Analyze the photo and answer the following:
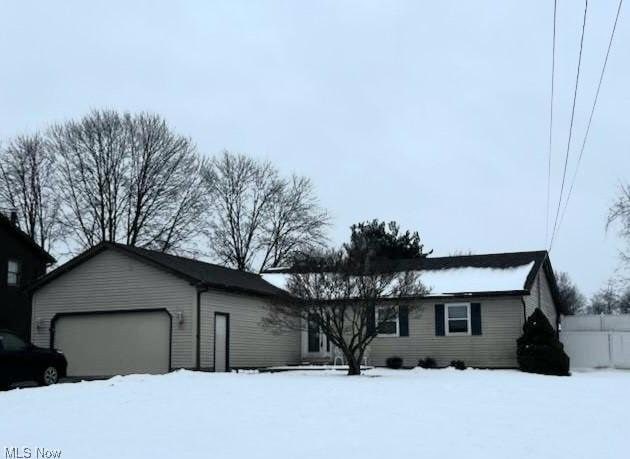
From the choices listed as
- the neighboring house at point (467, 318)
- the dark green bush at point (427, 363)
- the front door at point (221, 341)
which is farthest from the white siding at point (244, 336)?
the dark green bush at point (427, 363)

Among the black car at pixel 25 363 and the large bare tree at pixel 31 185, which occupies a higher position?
the large bare tree at pixel 31 185

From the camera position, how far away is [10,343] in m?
18.4

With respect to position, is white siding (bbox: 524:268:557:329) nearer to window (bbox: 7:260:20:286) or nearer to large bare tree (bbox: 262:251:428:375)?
large bare tree (bbox: 262:251:428:375)

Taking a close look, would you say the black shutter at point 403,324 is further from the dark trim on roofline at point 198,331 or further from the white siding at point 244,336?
the dark trim on roofline at point 198,331

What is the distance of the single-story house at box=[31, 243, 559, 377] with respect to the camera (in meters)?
23.3

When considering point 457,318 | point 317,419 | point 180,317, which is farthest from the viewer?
point 457,318

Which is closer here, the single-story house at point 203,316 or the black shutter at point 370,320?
the black shutter at point 370,320

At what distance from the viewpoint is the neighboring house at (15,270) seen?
33125 mm

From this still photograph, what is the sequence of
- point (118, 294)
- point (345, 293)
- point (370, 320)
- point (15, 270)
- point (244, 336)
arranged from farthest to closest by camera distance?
point (15, 270), point (244, 336), point (118, 294), point (370, 320), point (345, 293)

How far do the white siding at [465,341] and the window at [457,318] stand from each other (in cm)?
20

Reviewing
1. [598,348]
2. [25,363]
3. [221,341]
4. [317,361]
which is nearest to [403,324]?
[317,361]

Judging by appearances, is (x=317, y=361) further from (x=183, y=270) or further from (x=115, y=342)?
(x=115, y=342)

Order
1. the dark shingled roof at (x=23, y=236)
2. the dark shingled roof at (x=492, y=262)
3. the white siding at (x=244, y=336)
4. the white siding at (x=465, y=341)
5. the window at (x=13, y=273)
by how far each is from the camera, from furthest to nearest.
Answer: the window at (x=13, y=273) < the dark shingled roof at (x=23, y=236) < the dark shingled roof at (x=492, y=262) < the white siding at (x=465, y=341) < the white siding at (x=244, y=336)

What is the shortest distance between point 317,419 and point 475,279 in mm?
16438
